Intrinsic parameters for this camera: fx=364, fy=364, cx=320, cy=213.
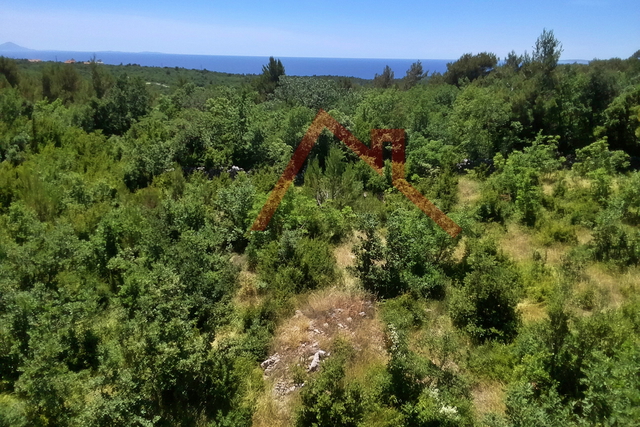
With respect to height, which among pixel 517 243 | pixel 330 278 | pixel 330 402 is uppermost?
pixel 517 243

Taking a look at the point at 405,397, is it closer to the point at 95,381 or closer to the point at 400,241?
the point at 400,241

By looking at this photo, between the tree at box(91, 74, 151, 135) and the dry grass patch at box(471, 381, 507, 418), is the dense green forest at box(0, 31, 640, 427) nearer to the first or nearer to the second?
the dry grass patch at box(471, 381, 507, 418)

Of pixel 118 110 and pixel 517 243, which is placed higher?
pixel 118 110

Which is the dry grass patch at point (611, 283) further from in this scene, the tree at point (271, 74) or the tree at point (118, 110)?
the tree at point (271, 74)

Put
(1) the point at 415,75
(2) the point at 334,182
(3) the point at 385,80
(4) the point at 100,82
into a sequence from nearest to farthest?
(2) the point at 334,182 → (4) the point at 100,82 → (3) the point at 385,80 → (1) the point at 415,75

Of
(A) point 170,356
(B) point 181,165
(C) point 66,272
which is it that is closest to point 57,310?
(C) point 66,272

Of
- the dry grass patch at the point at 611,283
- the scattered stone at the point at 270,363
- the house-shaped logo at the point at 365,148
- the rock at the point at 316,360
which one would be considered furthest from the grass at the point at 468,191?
the scattered stone at the point at 270,363

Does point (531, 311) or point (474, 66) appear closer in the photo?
point (531, 311)

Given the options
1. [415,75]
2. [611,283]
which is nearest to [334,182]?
[611,283]

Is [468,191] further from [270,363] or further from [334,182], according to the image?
[270,363]
